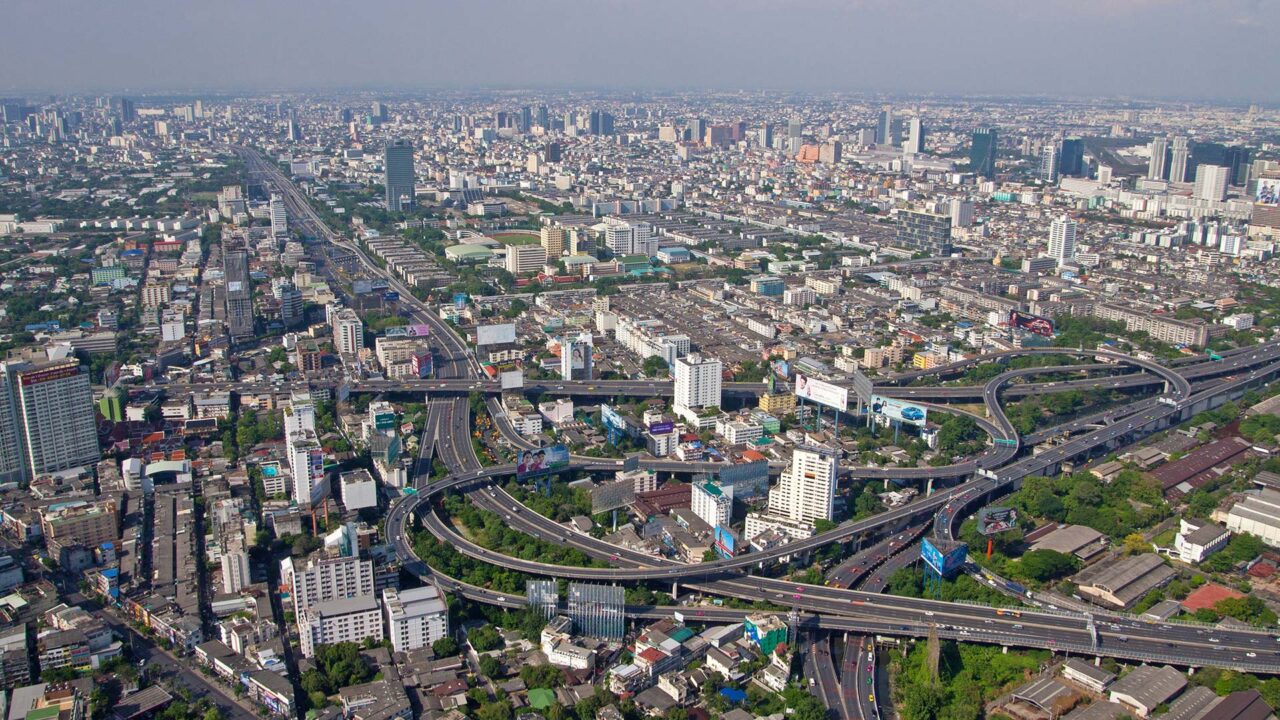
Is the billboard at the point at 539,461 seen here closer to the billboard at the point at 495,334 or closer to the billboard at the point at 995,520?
the billboard at the point at 995,520

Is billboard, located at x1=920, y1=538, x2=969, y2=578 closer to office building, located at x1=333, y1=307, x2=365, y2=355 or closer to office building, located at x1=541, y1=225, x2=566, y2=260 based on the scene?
office building, located at x1=333, y1=307, x2=365, y2=355

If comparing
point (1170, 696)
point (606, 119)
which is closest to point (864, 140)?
point (606, 119)

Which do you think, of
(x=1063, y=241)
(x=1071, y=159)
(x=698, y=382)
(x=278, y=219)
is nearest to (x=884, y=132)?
(x=1071, y=159)

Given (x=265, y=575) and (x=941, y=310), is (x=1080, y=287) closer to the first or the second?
(x=941, y=310)

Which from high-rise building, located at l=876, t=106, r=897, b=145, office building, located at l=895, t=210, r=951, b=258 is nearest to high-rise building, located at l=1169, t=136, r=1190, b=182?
office building, located at l=895, t=210, r=951, b=258

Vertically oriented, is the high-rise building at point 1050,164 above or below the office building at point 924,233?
above

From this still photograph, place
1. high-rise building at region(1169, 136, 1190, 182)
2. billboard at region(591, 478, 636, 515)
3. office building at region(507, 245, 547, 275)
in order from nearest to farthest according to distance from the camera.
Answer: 1. billboard at region(591, 478, 636, 515)
2. office building at region(507, 245, 547, 275)
3. high-rise building at region(1169, 136, 1190, 182)

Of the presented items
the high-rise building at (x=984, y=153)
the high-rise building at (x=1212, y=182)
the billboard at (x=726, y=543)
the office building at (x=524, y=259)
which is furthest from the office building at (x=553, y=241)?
the high-rise building at (x=1212, y=182)
